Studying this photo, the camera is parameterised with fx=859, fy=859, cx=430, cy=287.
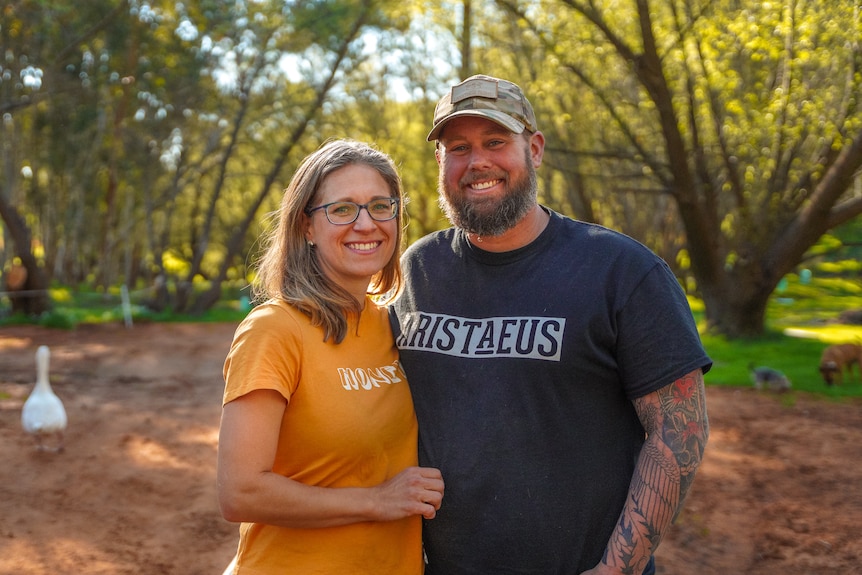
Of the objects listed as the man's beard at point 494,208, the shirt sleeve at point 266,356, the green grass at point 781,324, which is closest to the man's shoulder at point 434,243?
the man's beard at point 494,208

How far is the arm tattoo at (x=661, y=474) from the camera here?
2.52 meters

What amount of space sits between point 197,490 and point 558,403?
5.78 meters

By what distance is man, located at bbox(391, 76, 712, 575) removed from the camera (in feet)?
8.35

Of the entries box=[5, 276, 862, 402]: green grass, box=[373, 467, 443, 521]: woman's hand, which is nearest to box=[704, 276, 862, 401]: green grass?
box=[5, 276, 862, 402]: green grass

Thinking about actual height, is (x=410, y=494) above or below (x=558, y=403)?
below

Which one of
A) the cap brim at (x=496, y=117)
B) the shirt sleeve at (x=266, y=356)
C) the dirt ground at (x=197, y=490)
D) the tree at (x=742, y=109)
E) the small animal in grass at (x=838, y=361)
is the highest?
the tree at (x=742, y=109)

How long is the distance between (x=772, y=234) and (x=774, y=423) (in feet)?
20.4

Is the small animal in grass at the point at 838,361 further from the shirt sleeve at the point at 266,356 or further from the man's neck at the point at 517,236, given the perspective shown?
the shirt sleeve at the point at 266,356

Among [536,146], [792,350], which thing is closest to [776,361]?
[792,350]

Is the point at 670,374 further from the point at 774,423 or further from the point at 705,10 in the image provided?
the point at 705,10

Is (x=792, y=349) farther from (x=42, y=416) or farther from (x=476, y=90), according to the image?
(x=476, y=90)

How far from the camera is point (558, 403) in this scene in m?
2.62

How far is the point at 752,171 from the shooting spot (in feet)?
49.4

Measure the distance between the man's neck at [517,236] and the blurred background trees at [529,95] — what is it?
0.63m
